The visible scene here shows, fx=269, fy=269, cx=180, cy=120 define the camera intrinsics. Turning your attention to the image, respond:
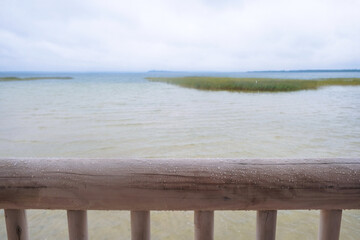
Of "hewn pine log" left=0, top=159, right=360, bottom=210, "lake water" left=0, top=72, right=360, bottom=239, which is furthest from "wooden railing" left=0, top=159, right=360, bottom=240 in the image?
"lake water" left=0, top=72, right=360, bottom=239

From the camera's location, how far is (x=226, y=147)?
8.04 meters

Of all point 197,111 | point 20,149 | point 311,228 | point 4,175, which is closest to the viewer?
point 4,175

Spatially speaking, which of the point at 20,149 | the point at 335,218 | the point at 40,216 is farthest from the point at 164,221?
the point at 20,149

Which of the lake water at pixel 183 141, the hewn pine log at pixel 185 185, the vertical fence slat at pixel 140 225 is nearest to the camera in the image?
the hewn pine log at pixel 185 185

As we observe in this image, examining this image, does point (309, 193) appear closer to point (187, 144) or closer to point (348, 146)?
point (187, 144)

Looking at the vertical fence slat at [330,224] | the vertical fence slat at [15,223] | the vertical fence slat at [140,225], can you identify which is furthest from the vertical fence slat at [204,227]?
the vertical fence slat at [15,223]

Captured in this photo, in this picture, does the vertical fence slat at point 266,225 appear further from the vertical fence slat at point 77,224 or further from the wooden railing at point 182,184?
the vertical fence slat at point 77,224

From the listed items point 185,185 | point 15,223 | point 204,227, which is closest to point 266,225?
point 204,227

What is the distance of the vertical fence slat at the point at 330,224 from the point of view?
0.95m

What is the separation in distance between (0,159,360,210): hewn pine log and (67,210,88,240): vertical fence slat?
81 millimetres

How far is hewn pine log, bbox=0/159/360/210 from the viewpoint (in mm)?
869

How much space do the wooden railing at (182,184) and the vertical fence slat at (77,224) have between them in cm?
7

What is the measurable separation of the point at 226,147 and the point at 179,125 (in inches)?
140

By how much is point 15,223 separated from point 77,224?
0.23 metres
